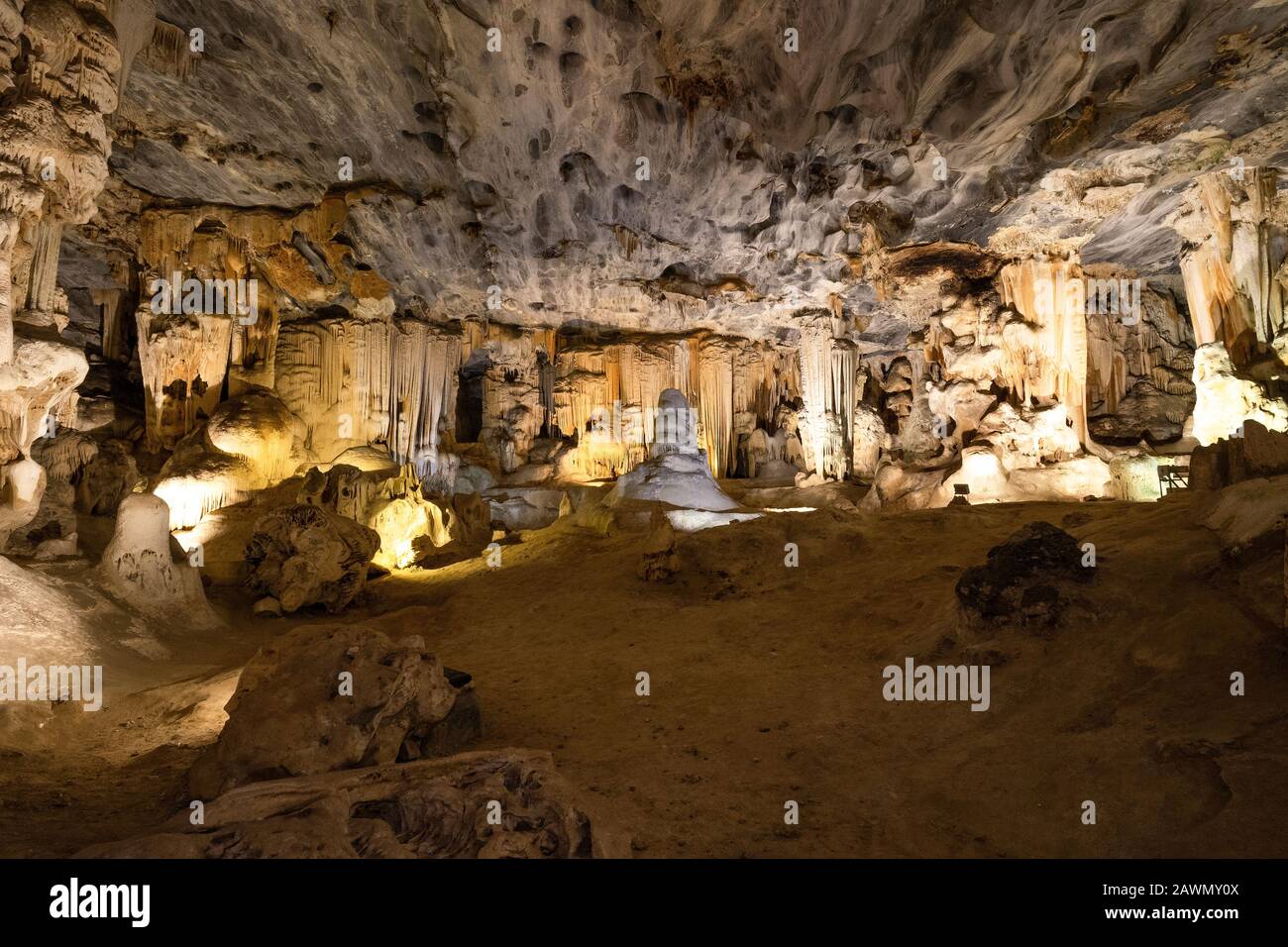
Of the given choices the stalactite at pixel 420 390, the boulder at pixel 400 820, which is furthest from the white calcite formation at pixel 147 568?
the stalactite at pixel 420 390

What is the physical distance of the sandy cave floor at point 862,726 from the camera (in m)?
3.36

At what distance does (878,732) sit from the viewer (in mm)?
→ 4793

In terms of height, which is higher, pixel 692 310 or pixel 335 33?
pixel 335 33

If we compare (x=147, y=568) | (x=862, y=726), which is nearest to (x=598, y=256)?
(x=147, y=568)

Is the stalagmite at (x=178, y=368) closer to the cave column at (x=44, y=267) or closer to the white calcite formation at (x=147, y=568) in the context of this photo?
the white calcite formation at (x=147, y=568)

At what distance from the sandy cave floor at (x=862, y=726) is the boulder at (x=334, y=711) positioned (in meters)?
0.43

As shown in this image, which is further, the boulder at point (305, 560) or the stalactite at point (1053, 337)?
the stalactite at point (1053, 337)

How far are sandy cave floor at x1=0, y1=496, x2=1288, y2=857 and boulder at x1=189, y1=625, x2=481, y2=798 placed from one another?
43 centimetres

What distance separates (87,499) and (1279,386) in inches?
858

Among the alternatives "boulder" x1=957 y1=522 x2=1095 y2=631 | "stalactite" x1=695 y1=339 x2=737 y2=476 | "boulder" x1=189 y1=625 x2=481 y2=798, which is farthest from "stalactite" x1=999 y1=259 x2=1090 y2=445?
"boulder" x1=189 y1=625 x2=481 y2=798

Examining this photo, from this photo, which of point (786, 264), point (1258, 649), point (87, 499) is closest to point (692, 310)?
point (786, 264)

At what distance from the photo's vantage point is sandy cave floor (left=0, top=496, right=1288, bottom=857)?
132 inches
